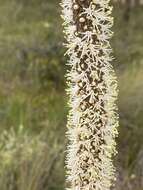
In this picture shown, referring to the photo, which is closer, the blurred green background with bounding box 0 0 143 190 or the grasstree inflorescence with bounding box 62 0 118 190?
the grasstree inflorescence with bounding box 62 0 118 190

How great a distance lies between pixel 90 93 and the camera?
294 cm

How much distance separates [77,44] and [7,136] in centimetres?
433

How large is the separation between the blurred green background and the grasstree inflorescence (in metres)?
2.77

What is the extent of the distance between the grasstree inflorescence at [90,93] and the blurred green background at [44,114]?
9.08 feet

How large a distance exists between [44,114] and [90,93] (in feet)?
18.0

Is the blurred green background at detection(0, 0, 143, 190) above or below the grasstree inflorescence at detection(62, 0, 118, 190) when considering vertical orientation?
above

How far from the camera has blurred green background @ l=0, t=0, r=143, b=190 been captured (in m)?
6.11

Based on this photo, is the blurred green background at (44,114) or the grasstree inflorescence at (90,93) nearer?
the grasstree inflorescence at (90,93)

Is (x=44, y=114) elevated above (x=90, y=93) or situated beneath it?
elevated above

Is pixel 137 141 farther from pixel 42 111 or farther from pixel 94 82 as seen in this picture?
pixel 94 82

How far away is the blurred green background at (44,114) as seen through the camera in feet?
20.1

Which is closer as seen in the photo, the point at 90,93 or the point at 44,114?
the point at 90,93

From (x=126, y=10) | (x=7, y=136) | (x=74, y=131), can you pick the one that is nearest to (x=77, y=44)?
(x=74, y=131)

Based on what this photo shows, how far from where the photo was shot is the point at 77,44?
291 centimetres
